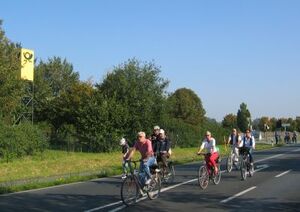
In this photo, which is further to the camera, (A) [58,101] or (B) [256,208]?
(A) [58,101]

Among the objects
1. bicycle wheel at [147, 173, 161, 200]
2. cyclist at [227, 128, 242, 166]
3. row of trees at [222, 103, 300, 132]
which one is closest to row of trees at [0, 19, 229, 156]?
cyclist at [227, 128, 242, 166]

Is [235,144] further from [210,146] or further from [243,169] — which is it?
[210,146]

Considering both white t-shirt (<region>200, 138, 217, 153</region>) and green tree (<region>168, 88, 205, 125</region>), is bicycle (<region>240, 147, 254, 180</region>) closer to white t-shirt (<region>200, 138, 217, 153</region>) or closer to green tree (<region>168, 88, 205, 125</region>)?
white t-shirt (<region>200, 138, 217, 153</region>)

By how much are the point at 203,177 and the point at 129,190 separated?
4.06 metres

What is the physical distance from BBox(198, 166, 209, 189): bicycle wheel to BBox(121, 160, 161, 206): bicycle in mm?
2500

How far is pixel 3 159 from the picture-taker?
28328 millimetres

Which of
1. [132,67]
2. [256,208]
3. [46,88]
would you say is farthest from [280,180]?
[46,88]

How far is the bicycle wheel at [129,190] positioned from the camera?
13151 mm

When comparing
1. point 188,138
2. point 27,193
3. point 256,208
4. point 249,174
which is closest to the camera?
point 256,208

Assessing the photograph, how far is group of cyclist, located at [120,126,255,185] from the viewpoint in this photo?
13906mm

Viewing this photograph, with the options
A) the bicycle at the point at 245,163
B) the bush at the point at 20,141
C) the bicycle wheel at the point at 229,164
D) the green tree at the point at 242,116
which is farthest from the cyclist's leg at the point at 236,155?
the green tree at the point at 242,116

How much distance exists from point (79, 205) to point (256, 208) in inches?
163

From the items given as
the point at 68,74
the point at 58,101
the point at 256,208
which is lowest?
the point at 256,208

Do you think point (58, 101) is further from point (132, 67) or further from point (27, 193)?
point (27, 193)
